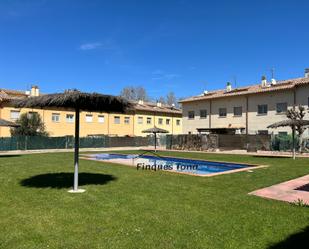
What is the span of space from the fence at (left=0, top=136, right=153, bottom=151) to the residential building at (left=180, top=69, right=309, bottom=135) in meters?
8.03

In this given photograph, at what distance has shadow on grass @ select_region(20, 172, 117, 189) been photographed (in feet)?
31.4

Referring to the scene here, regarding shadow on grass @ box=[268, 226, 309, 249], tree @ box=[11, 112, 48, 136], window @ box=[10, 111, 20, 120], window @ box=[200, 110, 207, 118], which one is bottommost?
shadow on grass @ box=[268, 226, 309, 249]

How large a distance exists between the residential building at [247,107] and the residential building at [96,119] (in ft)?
26.4

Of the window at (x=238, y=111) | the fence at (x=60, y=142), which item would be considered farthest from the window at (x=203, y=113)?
the fence at (x=60, y=142)

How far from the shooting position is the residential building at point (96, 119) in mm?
36781

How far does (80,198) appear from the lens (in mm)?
Answer: 7652

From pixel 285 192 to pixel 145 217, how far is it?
471cm

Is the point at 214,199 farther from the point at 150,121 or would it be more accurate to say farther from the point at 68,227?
the point at 150,121

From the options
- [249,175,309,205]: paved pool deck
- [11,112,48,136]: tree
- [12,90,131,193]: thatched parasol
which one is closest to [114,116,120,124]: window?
[11,112,48,136]: tree

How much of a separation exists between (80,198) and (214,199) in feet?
10.9

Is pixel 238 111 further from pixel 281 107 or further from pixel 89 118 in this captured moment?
pixel 89 118

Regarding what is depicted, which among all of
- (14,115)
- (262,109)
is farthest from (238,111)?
(14,115)

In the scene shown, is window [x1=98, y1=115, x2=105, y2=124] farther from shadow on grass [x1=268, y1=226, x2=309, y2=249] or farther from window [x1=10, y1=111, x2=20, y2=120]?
shadow on grass [x1=268, y1=226, x2=309, y2=249]

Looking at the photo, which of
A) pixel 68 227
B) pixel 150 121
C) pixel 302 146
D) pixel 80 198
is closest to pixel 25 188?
pixel 80 198
